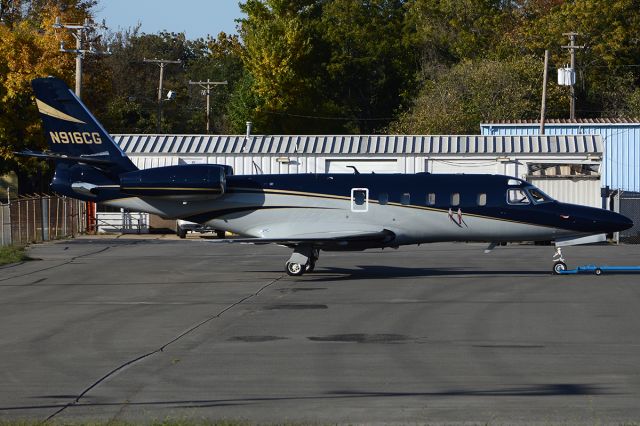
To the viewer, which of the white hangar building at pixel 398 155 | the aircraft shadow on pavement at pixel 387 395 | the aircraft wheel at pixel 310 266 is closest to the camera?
the aircraft shadow on pavement at pixel 387 395

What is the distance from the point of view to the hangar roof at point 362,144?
46.1 m

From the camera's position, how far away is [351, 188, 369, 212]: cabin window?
2720cm

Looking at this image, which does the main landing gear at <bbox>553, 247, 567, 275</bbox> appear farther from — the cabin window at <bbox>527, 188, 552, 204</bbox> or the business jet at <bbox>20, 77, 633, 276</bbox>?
the cabin window at <bbox>527, 188, 552, 204</bbox>

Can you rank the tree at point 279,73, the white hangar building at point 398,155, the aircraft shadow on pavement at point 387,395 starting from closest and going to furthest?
the aircraft shadow on pavement at point 387,395 → the white hangar building at point 398,155 → the tree at point 279,73

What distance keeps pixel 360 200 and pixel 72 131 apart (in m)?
8.08

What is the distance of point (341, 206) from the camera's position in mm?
27328

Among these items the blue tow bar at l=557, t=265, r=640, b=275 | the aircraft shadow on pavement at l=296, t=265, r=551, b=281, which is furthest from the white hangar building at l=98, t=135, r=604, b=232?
the blue tow bar at l=557, t=265, r=640, b=275

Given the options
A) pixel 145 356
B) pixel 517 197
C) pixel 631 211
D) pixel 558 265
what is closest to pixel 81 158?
pixel 517 197

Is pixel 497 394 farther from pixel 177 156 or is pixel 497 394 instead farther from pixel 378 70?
pixel 378 70

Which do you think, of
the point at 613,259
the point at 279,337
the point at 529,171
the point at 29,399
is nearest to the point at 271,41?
the point at 529,171

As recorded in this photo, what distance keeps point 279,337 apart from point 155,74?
88.5 metres

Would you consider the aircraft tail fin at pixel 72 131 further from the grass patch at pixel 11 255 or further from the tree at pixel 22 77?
the tree at pixel 22 77

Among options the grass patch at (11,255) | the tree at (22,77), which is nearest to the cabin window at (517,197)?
the grass patch at (11,255)

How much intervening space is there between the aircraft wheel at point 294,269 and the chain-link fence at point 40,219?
1510 cm
